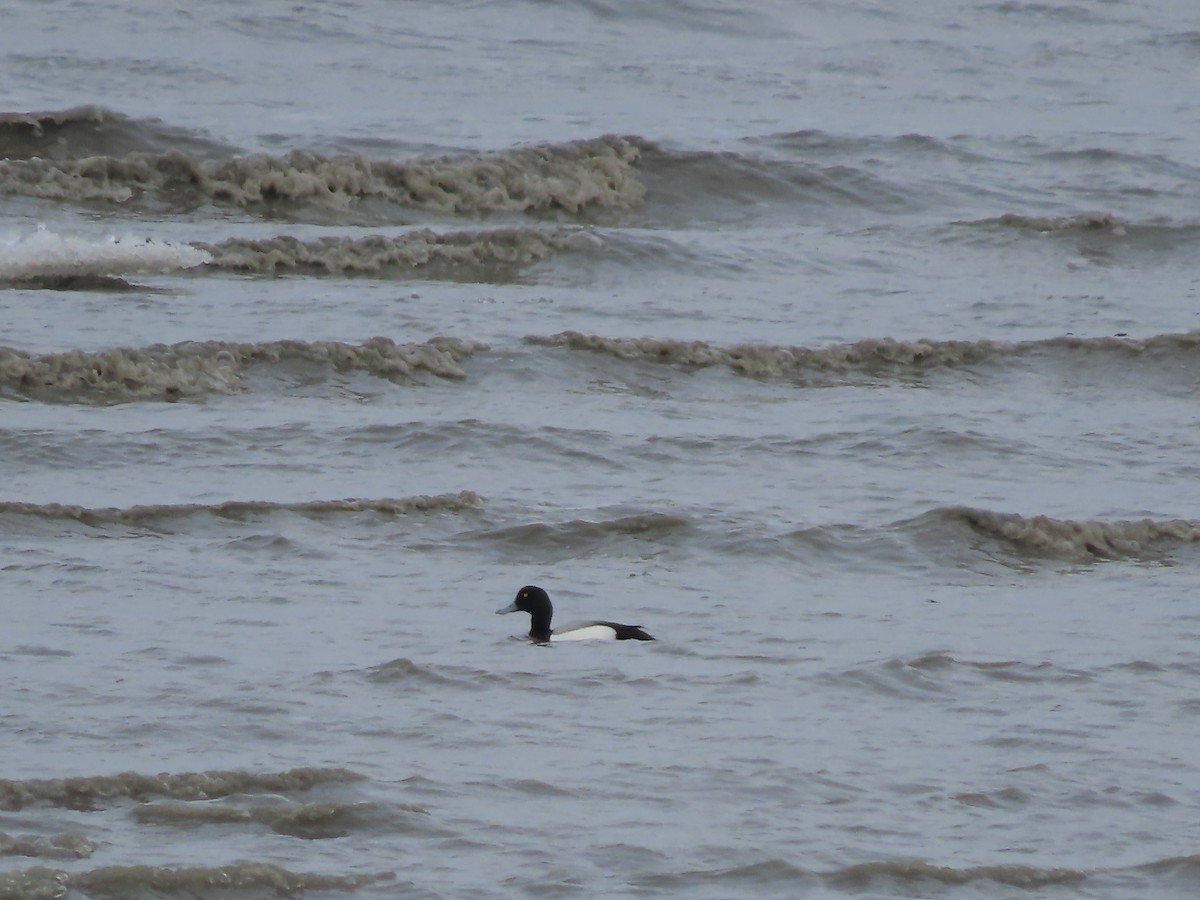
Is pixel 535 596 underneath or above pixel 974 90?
underneath

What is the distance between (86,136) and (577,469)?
7672 mm

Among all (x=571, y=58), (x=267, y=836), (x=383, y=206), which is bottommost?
(x=267, y=836)

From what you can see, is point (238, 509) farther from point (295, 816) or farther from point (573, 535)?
Result: point (295, 816)

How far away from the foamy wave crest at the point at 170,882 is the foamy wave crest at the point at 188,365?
19.1 feet

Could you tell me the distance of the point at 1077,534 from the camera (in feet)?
32.1

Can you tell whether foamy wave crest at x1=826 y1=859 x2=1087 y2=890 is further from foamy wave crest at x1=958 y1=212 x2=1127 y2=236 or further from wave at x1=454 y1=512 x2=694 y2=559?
foamy wave crest at x1=958 y1=212 x2=1127 y2=236

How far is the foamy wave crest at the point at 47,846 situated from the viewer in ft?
18.5

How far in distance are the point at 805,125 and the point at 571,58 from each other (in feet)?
11.1

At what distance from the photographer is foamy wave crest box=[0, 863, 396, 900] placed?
5.45m

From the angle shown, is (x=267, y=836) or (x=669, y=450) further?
(x=669, y=450)

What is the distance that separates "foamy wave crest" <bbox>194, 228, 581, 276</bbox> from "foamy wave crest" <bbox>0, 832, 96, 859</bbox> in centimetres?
848

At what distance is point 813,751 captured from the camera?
680 cm

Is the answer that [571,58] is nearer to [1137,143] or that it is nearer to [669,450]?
[1137,143]

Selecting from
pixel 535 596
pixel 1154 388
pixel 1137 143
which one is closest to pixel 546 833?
pixel 535 596
